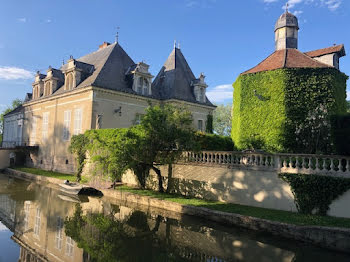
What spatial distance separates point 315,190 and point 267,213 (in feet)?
6.31

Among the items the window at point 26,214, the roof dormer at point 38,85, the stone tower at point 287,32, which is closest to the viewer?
the window at point 26,214

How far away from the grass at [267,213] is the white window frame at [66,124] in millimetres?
12520

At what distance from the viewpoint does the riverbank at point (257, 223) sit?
805 cm

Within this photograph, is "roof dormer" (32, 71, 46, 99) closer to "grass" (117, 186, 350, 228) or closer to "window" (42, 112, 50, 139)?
"window" (42, 112, 50, 139)

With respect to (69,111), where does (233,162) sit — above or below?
below

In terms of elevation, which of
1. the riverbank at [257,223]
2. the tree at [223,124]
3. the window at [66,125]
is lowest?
the riverbank at [257,223]

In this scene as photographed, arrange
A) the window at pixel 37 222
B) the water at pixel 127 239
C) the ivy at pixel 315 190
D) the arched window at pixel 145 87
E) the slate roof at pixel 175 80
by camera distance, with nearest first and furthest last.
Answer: the water at pixel 127 239 < the window at pixel 37 222 < the ivy at pixel 315 190 < the arched window at pixel 145 87 < the slate roof at pixel 175 80

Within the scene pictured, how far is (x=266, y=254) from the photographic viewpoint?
753 cm

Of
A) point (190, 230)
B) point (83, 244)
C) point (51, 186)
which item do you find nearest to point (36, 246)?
point (83, 244)

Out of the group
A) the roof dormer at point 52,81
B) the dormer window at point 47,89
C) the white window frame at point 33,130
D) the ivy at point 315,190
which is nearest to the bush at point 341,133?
the ivy at point 315,190

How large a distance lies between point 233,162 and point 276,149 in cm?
484

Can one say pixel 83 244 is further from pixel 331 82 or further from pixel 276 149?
pixel 331 82

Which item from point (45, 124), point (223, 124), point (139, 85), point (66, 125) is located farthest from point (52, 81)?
point (223, 124)

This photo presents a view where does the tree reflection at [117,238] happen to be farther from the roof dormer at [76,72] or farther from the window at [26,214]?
the roof dormer at [76,72]
